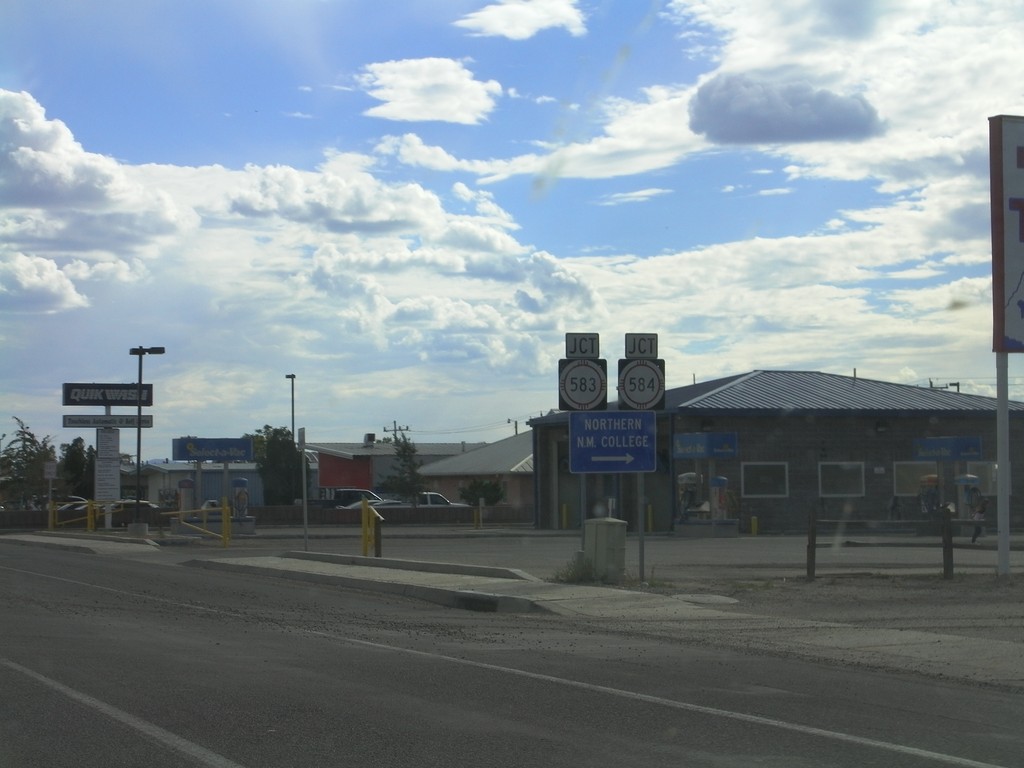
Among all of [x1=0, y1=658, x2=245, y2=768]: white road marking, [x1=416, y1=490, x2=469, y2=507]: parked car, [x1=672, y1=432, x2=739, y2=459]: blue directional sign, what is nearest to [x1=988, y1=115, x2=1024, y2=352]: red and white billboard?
[x1=0, y1=658, x2=245, y2=768]: white road marking

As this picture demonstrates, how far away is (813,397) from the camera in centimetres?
4828

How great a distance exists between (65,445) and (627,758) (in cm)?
8841

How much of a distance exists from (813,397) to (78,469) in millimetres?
53883

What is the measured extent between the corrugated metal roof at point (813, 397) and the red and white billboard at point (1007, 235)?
1026 inches

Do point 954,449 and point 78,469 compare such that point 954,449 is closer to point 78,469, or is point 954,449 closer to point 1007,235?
point 1007,235

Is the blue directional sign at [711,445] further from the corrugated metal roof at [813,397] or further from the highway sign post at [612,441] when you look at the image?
the highway sign post at [612,441]

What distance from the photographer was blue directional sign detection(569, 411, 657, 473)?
19141mm

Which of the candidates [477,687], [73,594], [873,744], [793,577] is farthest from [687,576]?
[873,744]

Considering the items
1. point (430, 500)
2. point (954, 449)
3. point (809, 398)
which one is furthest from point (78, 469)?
point (954, 449)

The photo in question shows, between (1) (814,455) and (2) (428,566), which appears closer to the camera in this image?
(2) (428,566)

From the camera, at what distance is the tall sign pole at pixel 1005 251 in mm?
19250

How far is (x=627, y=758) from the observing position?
7277mm

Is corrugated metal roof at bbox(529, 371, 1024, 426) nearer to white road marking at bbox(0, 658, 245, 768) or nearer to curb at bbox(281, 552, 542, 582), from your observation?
curb at bbox(281, 552, 542, 582)

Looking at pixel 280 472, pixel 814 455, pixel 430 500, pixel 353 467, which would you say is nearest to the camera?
pixel 814 455
